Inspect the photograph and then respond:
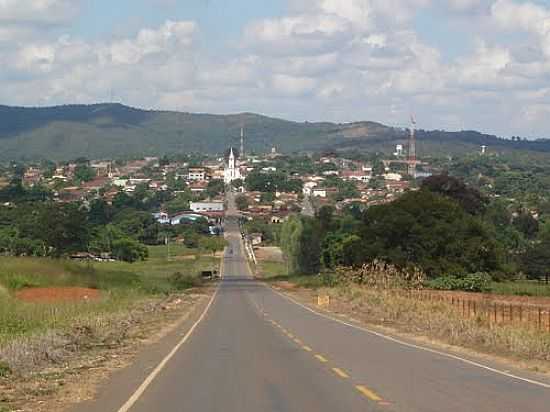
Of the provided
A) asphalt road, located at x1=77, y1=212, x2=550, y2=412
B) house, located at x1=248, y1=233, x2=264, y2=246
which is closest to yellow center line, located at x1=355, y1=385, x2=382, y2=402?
asphalt road, located at x1=77, y1=212, x2=550, y2=412

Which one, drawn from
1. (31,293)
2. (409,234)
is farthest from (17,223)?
(31,293)

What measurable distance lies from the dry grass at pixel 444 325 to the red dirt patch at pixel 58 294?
12.9m

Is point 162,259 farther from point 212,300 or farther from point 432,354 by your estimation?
point 432,354

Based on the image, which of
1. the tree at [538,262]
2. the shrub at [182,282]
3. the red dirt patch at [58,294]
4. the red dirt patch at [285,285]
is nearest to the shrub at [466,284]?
the red dirt patch at [285,285]

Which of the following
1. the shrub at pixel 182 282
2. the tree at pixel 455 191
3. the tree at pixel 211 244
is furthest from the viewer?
the tree at pixel 211 244

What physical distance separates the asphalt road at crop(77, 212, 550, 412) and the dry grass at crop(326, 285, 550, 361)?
1.85m

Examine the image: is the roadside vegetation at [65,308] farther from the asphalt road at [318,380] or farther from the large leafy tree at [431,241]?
the large leafy tree at [431,241]

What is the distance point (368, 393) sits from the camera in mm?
16531

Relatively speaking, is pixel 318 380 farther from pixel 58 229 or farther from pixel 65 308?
pixel 58 229

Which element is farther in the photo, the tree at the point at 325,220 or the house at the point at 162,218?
the house at the point at 162,218

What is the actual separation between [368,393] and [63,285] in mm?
46534

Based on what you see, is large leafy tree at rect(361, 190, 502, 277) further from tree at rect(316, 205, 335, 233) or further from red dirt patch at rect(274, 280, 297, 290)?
tree at rect(316, 205, 335, 233)

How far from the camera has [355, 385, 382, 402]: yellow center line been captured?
52.2ft

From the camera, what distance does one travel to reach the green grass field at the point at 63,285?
3122 centimetres
